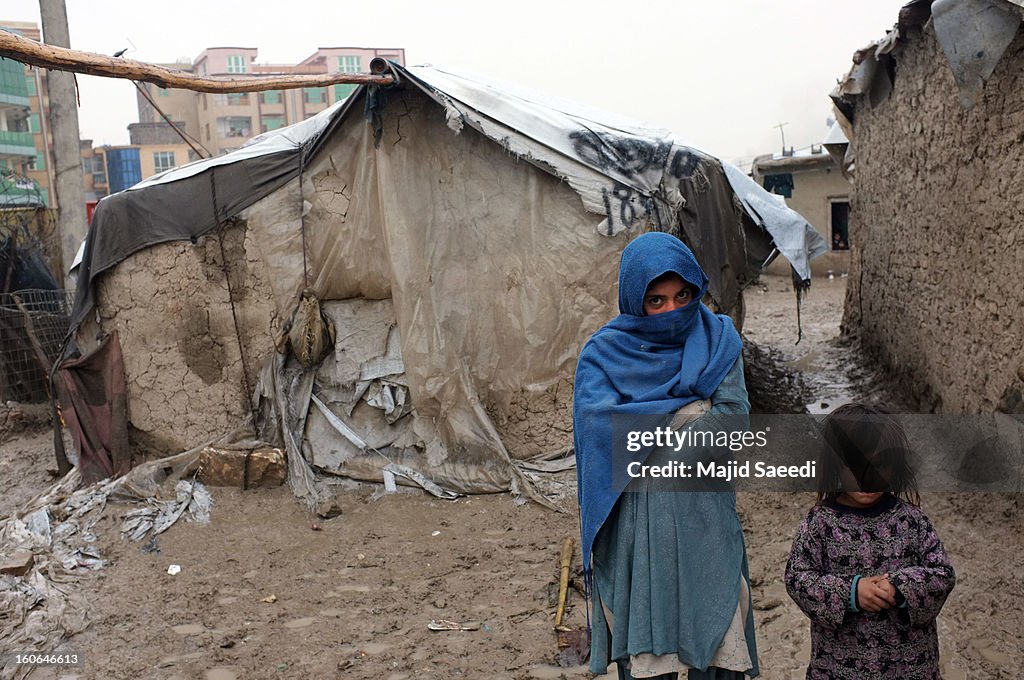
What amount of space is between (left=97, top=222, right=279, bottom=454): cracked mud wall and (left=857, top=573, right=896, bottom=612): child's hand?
177 inches

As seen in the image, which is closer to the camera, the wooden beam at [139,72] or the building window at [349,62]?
the wooden beam at [139,72]

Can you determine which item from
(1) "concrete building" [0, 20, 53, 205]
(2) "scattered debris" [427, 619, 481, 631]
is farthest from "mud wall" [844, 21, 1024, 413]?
(1) "concrete building" [0, 20, 53, 205]

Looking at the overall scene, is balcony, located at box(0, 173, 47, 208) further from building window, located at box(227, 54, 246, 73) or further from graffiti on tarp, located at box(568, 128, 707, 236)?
building window, located at box(227, 54, 246, 73)

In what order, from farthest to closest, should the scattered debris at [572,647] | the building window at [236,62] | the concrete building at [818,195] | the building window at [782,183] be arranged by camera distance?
the building window at [236,62]
the building window at [782,183]
the concrete building at [818,195]
the scattered debris at [572,647]

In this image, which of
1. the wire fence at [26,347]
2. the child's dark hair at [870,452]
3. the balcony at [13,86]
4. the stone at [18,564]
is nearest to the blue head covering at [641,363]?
the child's dark hair at [870,452]

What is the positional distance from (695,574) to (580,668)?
1.61 metres

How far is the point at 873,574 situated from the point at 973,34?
2764mm

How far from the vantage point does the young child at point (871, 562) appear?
188cm

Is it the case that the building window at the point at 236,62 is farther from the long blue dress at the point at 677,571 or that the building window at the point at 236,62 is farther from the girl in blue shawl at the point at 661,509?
the long blue dress at the point at 677,571

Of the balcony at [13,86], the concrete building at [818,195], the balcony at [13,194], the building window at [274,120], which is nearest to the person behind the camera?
the balcony at [13,194]

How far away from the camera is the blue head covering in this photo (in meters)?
2.04

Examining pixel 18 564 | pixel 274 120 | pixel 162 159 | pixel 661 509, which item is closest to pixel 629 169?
pixel 661 509

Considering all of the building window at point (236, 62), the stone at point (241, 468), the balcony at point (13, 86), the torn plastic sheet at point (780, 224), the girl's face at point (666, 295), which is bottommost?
the stone at point (241, 468)

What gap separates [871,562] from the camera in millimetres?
1917
